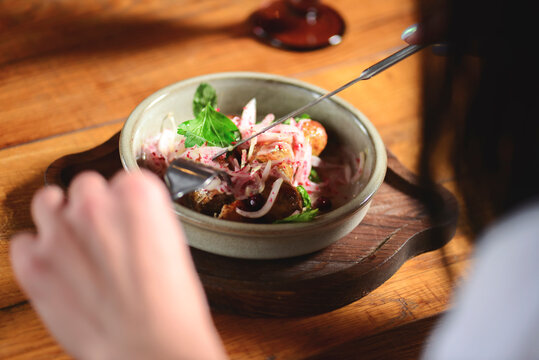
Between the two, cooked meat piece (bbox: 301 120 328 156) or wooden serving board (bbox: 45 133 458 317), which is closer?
wooden serving board (bbox: 45 133 458 317)

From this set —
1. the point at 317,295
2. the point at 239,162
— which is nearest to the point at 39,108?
the point at 239,162

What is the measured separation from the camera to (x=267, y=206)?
3.18ft

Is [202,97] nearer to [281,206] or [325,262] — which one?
[281,206]

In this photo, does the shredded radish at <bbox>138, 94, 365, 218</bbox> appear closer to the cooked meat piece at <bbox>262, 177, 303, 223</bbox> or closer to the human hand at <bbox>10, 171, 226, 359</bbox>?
the cooked meat piece at <bbox>262, 177, 303, 223</bbox>

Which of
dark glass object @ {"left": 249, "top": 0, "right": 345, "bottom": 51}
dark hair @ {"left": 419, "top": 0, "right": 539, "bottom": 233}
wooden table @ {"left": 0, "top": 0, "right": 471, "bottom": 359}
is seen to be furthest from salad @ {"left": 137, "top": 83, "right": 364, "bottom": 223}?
dark glass object @ {"left": 249, "top": 0, "right": 345, "bottom": 51}

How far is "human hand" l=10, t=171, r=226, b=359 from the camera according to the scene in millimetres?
587

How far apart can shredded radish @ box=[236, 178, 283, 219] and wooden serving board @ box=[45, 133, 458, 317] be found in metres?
0.08

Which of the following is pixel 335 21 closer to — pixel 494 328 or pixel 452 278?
pixel 452 278

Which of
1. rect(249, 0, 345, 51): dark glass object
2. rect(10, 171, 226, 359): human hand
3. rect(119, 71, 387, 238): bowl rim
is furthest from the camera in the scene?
rect(249, 0, 345, 51): dark glass object

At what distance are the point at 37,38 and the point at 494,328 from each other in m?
1.56

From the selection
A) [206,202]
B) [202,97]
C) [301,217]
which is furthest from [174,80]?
[301,217]

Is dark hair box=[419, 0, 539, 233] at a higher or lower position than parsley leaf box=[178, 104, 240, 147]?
higher

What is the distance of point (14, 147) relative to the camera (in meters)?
1.23

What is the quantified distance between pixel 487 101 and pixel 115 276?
1.55ft
